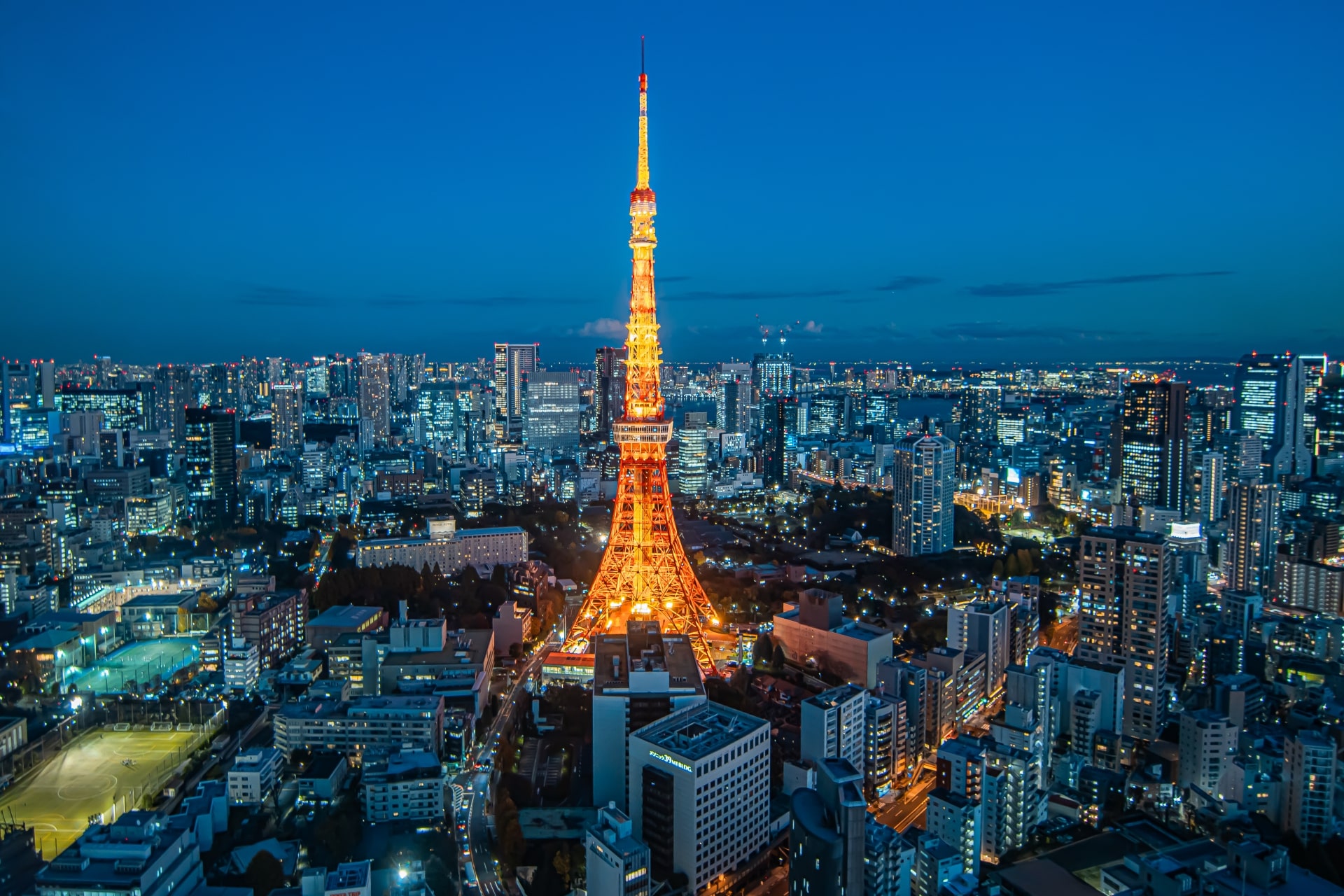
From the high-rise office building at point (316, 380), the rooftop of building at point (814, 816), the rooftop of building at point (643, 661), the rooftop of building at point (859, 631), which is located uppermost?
the high-rise office building at point (316, 380)

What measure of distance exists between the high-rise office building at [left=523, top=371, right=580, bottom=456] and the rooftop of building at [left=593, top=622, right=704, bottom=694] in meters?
21.5

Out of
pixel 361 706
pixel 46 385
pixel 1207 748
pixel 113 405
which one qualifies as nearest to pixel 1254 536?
pixel 1207 748

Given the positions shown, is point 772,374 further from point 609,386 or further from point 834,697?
point 834,697

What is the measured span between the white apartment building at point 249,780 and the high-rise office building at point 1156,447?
52.0 ft

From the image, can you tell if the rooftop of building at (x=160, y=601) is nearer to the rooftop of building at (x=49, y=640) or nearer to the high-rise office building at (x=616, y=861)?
the rooftop of building at (x=49, y=640)

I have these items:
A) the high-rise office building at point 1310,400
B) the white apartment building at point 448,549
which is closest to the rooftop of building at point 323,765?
the white apartment building at point 448,549

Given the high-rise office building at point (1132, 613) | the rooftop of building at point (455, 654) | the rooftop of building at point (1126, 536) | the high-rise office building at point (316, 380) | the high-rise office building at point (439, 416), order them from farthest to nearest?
the high-rise office building at point (316, 380) < the high-rise office building at point (439, 416) < the rooftop of building at point (455, 654) < the rooftop of building at point (1126, 536) < the high-rise office building at point (1132, 613)

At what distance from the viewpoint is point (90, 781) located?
27.0 feet

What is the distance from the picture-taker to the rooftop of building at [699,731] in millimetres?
6586

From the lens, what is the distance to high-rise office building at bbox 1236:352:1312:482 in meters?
20.5

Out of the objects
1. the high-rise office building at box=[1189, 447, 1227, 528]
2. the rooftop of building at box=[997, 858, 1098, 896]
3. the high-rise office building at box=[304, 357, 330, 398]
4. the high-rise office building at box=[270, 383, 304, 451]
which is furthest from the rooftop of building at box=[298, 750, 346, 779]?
the high-rise office building at box=[304, 357, 330, 398]

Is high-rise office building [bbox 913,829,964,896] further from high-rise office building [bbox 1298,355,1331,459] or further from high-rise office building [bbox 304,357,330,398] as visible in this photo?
Result: high-rise office building [bbox 304,357,330,398]

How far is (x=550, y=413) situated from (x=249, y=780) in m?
24.0

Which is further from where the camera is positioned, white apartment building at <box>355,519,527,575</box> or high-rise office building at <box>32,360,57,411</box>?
high-rise office building at <box>32,360,57,411</box>
